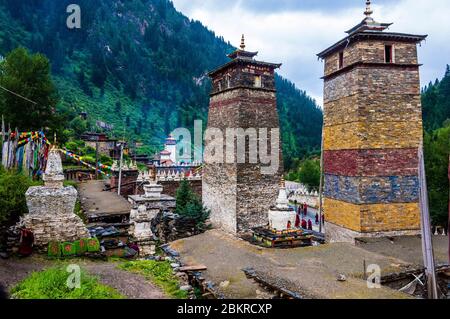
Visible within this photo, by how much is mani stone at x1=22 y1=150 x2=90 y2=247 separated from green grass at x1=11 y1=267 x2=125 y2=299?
2.74 metres

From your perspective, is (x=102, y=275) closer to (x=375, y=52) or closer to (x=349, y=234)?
(x=349, y=234)

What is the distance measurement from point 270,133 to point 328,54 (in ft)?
19.5

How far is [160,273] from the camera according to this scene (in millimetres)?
9773

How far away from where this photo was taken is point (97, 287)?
24.8ft

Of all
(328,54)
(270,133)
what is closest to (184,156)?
(270,133)

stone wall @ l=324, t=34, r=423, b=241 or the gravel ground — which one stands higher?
stone wall @ l=324, t=34, r=423, b=241

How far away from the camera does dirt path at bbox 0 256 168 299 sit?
8.09 metres

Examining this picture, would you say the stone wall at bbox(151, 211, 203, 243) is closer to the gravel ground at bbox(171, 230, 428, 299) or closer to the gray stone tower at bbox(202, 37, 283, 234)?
the gravel ground at bbox(171, 230, 428, 299)

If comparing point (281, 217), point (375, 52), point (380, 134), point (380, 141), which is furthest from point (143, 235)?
point (375, 52)

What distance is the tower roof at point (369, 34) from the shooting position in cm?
1572

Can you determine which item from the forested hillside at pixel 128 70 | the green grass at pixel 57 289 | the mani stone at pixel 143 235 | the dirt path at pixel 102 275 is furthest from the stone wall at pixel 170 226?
the forested hillside at pixel 128 70

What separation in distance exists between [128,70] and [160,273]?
8835cm

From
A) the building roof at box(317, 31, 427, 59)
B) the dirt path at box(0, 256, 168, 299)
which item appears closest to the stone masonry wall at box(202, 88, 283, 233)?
the building roof at box(317, 31, 427, 59)

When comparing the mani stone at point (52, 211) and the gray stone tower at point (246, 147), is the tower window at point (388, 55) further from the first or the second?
the mani stone at point (52, 211)
